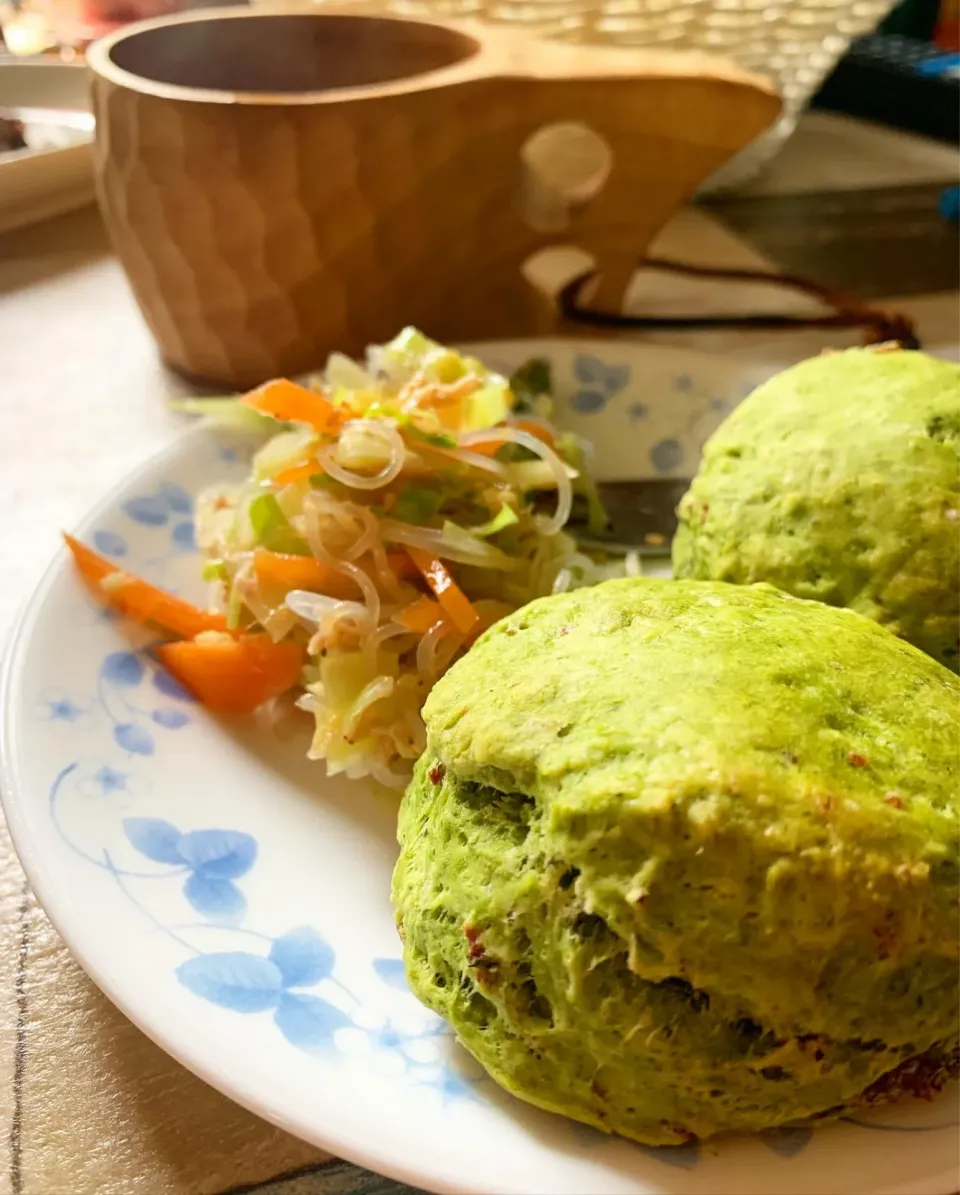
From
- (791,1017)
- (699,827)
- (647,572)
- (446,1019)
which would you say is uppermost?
(699,827)

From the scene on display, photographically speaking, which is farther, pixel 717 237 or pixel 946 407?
pixel 717 237

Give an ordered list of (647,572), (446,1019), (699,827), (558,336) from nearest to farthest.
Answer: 1. (699,827)
2. (446,1019)
3. (647,572)
4. (558,336)

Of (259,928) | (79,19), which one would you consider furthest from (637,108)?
(79,19)

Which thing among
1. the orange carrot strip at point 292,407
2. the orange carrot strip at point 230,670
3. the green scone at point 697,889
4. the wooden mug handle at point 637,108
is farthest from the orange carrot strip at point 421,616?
the wooden mug handle at point 637,108

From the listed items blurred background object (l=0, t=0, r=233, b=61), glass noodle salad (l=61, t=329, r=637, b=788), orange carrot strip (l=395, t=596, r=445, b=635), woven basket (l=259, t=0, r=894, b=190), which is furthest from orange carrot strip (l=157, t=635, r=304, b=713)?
blurred background object (l=0, t=0, r=233, b=61)

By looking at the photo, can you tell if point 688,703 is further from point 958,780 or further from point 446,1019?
point 446,1019

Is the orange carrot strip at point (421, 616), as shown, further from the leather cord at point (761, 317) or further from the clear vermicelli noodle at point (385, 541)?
the leather cord at point (761, 317)

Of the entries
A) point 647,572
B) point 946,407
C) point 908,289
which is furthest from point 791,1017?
point 908,289
